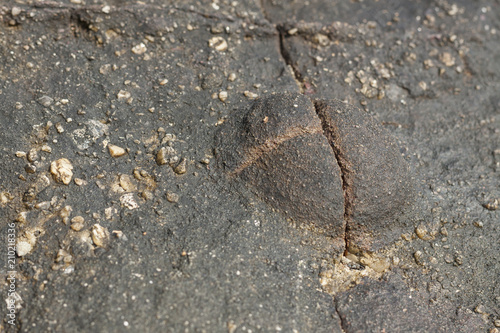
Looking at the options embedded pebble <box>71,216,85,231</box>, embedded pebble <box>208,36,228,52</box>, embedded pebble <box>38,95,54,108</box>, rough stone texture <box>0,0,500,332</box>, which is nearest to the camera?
rough stone texture <box>0,0,500,332</box>

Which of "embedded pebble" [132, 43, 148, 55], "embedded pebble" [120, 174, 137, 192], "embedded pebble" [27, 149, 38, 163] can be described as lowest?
"embedded pebble" [120, 174, 137, 192]

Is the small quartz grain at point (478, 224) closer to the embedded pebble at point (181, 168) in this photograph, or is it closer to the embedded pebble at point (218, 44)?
the embedded pebble at point (181, 168)

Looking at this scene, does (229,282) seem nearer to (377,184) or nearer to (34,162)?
(377,184)

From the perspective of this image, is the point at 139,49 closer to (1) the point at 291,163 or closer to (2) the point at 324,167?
(1) the point at 291,163

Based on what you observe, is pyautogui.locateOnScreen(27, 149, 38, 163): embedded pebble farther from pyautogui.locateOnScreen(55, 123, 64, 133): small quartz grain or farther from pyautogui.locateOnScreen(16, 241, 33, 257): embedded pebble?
pyautogui.locateOnScreen(16, 241, 33, 257): embedded pebble

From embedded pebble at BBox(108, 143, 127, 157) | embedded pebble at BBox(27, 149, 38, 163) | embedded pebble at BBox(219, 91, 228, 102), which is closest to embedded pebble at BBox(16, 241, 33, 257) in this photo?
embedded pebble at BBox(27, 149, 38, 163)

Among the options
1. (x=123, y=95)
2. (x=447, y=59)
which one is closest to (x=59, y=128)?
(x=123, y=95)

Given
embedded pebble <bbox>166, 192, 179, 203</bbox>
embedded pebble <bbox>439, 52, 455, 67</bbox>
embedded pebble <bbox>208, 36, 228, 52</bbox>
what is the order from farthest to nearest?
embedded pebble <bbox>439, 52, 455, 67</bbox>, embedded pebble <bbox>208, 36, 228, 52</bbox>, embedded pebble <bbox>166, 192, 179, 203</bbox>

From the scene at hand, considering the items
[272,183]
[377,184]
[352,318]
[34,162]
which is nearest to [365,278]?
[352,318]

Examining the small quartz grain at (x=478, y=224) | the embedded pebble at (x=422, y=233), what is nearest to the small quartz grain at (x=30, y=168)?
the embedded pebble at (x=422, y=233)
